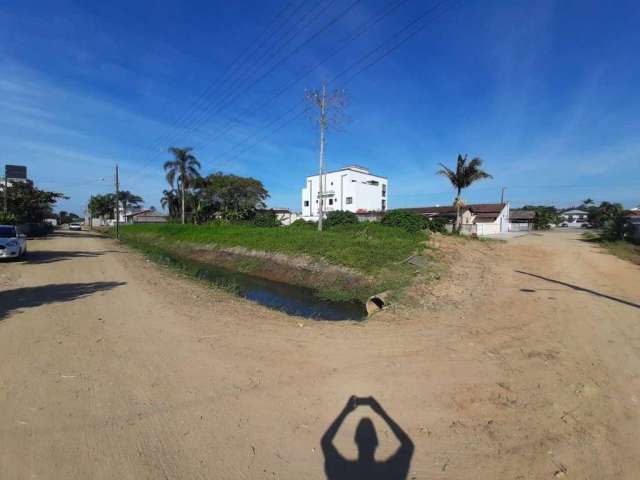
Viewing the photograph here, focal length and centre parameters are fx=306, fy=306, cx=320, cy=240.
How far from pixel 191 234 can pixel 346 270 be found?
22.7 m

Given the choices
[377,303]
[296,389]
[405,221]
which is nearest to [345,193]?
[405,221]

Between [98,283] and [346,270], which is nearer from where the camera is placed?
[98,283]

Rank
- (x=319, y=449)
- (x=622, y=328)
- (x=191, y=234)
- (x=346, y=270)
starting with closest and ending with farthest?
(x=319, y=449), (x=622, y=328), (x=346, y=270), (x=191, y=234)

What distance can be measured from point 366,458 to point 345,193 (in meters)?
62.6

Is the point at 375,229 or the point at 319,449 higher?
the point at 375,229

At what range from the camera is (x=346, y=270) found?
14125 mm

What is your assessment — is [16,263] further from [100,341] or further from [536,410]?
[536,410]

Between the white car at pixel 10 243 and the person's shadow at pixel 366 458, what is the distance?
16155 mm

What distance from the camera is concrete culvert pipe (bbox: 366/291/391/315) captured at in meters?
8.48

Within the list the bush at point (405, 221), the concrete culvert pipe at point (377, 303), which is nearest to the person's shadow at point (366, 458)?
the concrete culvert pipe at point (377, 303)

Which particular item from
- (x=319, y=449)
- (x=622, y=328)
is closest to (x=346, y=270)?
(x=622, y=328)

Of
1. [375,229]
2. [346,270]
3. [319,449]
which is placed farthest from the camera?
[375,229]

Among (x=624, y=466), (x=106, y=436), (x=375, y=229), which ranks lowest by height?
(x=624, y=466)

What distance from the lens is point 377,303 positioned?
891 centimetres
